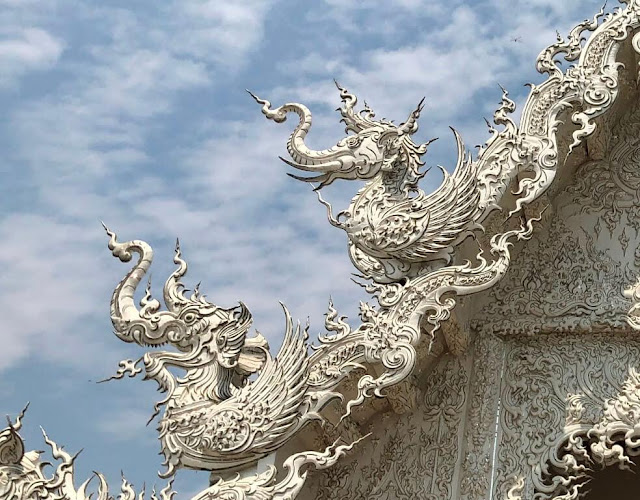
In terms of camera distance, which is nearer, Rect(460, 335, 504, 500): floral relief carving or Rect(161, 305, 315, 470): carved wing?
Rect(161, 305, 315, 470): carved wing

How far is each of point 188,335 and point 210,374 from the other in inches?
8.3

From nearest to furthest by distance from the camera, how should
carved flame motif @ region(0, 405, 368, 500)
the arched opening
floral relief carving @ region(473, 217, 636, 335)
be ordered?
1. carved flame motif @ region(0, 405, 368, 500)
2. floral relief carving @ region(473, 217, 636, 335)
3. the arched opening

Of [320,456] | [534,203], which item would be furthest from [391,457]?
[534,203]

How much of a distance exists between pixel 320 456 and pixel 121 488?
2.69ft

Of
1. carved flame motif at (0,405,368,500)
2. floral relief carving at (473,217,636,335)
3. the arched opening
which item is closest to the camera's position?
carved flame motif at (0,405,368,500)

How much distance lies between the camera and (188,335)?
4559 millimetres

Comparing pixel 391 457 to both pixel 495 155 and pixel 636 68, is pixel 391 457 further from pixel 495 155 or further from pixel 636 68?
pixel 636 68

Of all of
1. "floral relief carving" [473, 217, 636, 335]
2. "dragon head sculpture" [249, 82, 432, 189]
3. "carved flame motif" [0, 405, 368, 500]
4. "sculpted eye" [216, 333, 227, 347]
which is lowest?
"carved flame motif" [0, 405, 368, 500]

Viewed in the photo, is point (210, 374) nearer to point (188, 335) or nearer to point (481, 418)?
point (188, 335)

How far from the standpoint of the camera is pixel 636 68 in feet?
16.5

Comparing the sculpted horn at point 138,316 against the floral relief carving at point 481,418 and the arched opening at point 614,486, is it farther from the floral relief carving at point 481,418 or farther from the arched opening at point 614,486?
the arched opening at point 614,486

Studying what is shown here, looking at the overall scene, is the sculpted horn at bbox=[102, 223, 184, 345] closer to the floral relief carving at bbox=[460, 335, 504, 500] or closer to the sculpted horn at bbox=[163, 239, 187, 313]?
the sculpted horn at bbox=[163, 239, 187, 313]

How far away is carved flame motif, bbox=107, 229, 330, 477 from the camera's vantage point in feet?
13.9

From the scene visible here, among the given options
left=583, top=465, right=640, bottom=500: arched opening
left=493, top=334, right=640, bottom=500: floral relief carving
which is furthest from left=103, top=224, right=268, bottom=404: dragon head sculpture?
left=583, top=465, right=640, bottom=500: arched opening
